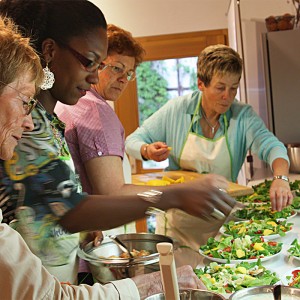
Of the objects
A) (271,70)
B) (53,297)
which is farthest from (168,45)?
(53,297)

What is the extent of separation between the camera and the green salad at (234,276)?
4.60 ft

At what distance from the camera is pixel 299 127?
4.12m

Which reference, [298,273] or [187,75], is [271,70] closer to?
[187,75]

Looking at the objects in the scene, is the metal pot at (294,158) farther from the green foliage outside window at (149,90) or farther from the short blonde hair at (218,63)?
the green foliage outside window at (149,90)

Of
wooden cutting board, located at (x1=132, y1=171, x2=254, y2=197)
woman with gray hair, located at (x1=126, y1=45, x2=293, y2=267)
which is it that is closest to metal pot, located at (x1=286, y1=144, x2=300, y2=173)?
woman with gray hair, located at (x1=126, y1=45, x2=293, y2=267)

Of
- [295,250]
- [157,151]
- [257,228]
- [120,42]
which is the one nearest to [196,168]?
[157,151]

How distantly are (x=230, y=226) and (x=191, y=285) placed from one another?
0.85m

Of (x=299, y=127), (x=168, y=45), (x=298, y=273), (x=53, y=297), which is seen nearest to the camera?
(x=53, y=297)

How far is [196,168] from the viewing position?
2.93 meters

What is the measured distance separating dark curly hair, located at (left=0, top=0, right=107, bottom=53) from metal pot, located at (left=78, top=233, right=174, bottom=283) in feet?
1.99

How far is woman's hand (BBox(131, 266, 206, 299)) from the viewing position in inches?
47.2

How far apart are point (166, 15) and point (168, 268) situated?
4.32 m

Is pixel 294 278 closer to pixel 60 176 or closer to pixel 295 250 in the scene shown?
pixel 295 250

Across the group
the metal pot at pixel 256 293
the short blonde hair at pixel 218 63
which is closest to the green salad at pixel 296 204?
the short blonde hair at pixel 218 63
